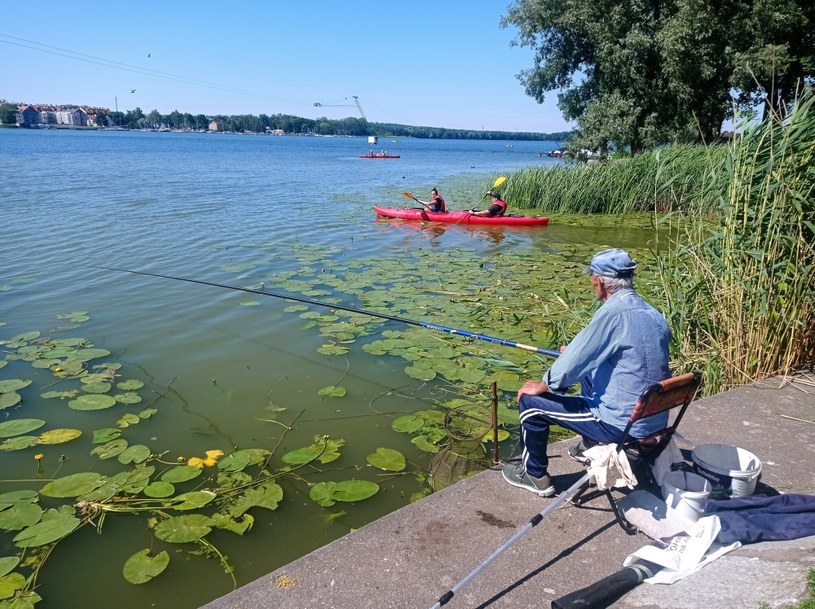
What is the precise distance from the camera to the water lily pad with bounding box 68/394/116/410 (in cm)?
531

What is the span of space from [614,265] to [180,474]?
11.0 ft

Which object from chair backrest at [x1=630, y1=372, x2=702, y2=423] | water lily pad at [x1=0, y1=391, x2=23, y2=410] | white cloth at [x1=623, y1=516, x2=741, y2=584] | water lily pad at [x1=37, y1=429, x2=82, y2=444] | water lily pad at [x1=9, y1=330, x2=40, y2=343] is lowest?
water lily pad at [x1=37, y1=429, x2=82, y2=444]

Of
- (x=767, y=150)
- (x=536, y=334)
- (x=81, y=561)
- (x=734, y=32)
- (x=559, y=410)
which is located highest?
(x=734, y=32)

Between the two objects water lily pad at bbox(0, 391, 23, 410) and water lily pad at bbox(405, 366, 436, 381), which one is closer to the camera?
water lily pad at bbox(0, 391, 23, 410)

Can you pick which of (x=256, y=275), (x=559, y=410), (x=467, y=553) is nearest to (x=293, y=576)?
(x=467, y=553)

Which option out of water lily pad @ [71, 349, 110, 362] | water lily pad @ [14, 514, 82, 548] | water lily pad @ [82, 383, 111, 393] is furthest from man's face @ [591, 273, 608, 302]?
water lily pad @ [71, 349, 110, 362]

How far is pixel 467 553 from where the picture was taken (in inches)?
113

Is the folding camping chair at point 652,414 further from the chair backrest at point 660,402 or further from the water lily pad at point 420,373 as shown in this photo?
the water lily pad at point 420,373

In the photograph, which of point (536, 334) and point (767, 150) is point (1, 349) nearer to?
point (536, 334)

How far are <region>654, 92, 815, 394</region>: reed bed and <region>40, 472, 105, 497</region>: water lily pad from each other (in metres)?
4.66

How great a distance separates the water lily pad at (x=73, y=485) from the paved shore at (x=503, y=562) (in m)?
2.13

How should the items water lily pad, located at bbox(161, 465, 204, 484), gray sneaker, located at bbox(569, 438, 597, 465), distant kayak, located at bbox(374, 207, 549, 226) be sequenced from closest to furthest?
gray sneaker, located at bbox(569, 438, 597, 465) < water lily pad, located at bbox(161, 465, 204, 484) < distant kayak, located at bbox(374, 207, 549, 226)

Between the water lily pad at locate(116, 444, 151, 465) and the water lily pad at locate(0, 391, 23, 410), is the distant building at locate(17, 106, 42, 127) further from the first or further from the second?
the water lily pad at locate(116, 444, 151, 465)

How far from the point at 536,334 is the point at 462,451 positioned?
2728mm
